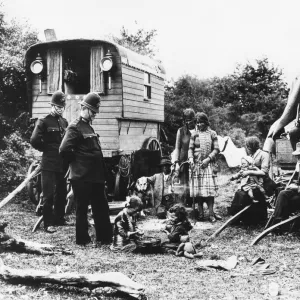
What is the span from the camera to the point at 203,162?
8.35 m

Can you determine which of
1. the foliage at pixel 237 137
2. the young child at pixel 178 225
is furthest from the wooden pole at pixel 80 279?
the foliage at pixel 237 137

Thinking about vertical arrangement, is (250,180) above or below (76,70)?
below

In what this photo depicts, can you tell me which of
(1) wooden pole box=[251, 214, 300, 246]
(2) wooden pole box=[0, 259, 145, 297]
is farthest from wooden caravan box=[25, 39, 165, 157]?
Answer: (2) wooden pole box=[0, 259, 145, 297]

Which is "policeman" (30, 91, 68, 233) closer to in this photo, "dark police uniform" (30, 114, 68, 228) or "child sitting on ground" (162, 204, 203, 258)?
"dark police uniform" (30, 114, 68, 228)

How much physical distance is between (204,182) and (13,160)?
5555 mm

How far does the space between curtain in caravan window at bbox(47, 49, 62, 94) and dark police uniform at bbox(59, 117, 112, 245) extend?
474cm

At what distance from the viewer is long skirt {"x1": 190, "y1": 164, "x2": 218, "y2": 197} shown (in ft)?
27.5

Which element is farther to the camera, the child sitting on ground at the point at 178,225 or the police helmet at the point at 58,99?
the police helmet at the point at 58,99

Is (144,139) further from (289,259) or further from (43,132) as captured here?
(289,259)

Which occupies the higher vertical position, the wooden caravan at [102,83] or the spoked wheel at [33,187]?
the wooden caravan at [102,83]

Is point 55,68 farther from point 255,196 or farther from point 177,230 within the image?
point 177,230

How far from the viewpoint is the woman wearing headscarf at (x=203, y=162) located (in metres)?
8.38

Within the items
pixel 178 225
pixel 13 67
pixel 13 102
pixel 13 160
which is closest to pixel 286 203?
pixel 178 225

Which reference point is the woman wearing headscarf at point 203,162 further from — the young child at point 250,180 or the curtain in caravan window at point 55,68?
the curtain in caravan window at point 55,68
